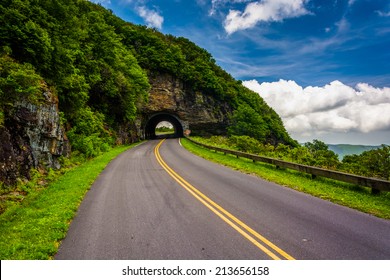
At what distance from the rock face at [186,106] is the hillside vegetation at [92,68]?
6.14 feet

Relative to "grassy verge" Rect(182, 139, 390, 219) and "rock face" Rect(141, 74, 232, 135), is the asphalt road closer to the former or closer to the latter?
"grassy verge" Rect(182, 139, 390, 219)

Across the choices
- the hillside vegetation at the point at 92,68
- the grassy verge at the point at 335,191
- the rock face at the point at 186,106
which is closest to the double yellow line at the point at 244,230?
the grassy verge at the point at 335,191

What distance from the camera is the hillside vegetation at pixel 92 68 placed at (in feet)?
46.0

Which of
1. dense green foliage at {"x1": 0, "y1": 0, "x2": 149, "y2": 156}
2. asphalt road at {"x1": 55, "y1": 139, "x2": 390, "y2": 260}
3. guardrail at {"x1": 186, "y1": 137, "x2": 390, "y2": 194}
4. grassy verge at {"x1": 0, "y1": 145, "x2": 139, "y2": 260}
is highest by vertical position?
dense green foliage at {"x1": 0, "y1": 0, "x2": 149, "y2": 156}

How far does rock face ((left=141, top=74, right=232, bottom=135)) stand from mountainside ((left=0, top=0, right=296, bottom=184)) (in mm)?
243

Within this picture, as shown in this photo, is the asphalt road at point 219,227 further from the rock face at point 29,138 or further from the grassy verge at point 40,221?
the rock face at point 29,138

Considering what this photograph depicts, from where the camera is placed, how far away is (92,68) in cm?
2881

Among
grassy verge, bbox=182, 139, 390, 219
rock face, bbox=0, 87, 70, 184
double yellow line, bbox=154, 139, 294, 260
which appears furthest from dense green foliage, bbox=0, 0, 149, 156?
grassy verge, bbox=182, 139, 390, 219

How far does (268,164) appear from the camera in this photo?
58.4ft

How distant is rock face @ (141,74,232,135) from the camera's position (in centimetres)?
5300

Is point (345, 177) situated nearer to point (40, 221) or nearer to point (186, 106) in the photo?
point (40, 221)

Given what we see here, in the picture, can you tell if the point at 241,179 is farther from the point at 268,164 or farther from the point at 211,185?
the point at 268,164

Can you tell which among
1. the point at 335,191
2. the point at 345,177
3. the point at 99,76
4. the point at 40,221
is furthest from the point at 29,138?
the point at 99,76

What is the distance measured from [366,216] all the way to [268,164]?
10.5m
